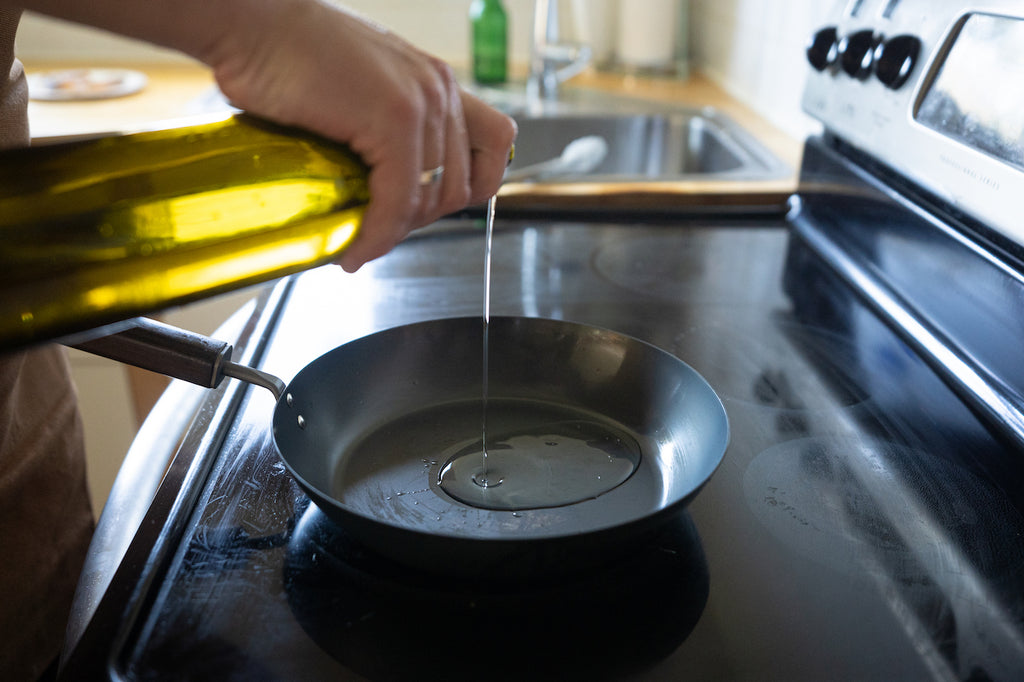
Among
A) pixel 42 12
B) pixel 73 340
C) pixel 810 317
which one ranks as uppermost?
pixel 42 12

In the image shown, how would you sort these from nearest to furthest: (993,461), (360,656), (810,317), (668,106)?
(360,656), (993,461), (810,317), (668,106)

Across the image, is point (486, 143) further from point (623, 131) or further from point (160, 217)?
point (623, 131)

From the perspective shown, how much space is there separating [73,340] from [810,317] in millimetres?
589

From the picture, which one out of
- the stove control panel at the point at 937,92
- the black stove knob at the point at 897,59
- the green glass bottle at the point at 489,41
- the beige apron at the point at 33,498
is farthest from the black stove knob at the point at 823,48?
the green glass bottle at the point at 489,41

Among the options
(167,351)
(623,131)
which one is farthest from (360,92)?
(623,131)

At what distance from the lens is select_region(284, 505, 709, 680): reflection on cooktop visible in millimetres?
383

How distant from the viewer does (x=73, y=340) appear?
1.41ft

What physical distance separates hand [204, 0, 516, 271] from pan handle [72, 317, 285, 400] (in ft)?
0.38

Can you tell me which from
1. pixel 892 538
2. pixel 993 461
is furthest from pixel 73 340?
pixel 993 461

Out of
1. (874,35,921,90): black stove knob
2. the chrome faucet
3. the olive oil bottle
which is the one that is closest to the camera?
the olive oil bottle

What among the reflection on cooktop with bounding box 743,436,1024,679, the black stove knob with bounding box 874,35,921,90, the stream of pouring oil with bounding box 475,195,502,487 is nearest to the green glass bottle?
the black stove knob with bounding box 874,35,921,90

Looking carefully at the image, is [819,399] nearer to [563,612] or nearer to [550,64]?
[563,612]

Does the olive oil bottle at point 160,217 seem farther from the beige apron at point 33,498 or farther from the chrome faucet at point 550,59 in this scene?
the chrome faucet at point 550,59

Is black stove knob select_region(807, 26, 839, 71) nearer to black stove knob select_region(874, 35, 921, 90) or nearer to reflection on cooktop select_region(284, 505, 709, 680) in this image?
black stove knob select_region(874, 35, 921, 90)
